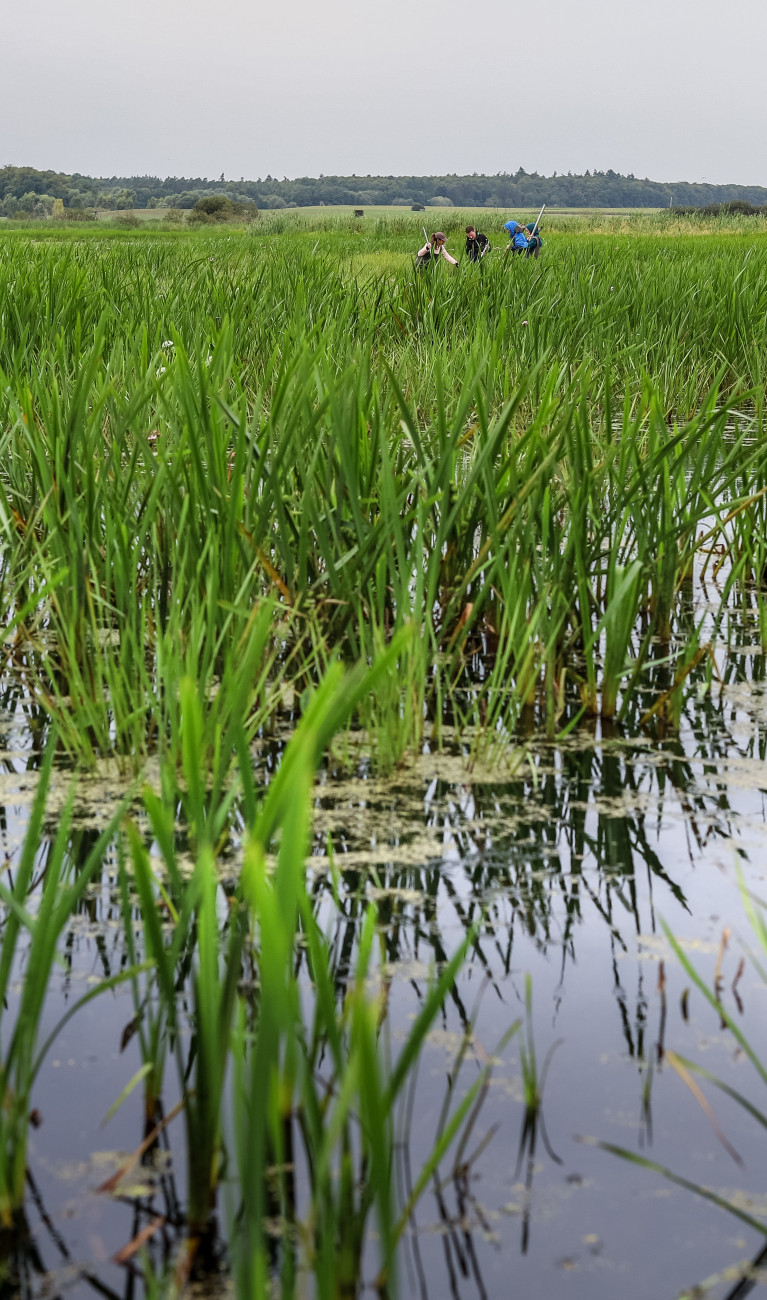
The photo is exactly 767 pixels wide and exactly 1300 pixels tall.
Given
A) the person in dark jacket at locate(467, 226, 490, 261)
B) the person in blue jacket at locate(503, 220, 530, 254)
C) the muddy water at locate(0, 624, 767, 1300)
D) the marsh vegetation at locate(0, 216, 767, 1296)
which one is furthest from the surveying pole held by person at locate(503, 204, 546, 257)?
the muddy water at locate(0, 624, 767, 1300)

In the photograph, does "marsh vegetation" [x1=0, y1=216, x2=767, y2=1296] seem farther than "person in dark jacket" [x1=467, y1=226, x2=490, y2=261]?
No

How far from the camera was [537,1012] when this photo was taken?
Result: 111 cm

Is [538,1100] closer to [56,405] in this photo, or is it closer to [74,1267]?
[74,1267]

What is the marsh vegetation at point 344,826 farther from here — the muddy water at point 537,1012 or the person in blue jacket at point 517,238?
the person in blue jacket at point 517,238

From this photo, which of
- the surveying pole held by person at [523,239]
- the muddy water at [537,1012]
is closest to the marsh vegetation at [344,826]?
the muddy water at [537,1012]

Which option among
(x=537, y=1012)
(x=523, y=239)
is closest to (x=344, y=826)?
(x=537, y=1012)

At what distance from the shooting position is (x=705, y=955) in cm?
120

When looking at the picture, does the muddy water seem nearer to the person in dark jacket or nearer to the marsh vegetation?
the marsh vegetation

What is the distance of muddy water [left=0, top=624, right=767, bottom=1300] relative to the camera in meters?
0.83

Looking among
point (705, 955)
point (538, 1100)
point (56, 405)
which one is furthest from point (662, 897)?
point (56, 405)

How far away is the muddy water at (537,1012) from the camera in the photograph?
83 centimetres

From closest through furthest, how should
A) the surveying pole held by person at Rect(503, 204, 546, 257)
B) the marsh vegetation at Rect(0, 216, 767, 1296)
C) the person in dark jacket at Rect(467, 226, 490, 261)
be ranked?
1. the marsh vegetation at Rect(0, 216, 767, 1296)
2. the person in dark jacket at Rect(467, 226, 490, 261)
3. the surveying pole held by person at Rect(503, 204, 546, 257)

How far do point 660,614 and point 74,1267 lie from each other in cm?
166

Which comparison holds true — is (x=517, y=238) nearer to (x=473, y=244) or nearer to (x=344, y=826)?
(x=473, y=244)
